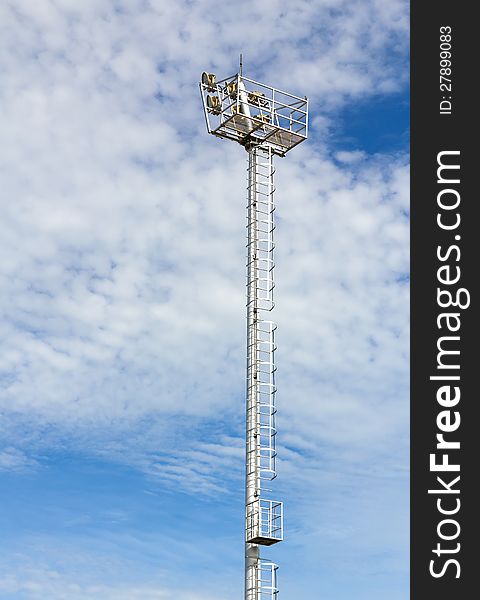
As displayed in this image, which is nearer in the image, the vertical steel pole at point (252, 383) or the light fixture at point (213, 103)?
the vertical steel pole at point (252, 383)

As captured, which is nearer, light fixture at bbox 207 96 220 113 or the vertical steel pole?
the vertical steel pole

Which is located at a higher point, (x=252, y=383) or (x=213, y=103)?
(x=213, y=103)

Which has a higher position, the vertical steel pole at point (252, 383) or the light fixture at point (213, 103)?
the light fixture at point (213, 103)

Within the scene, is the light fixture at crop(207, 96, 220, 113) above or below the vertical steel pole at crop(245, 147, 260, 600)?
above

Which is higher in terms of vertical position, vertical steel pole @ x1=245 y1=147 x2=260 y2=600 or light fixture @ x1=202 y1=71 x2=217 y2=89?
light fixture @ x1=202 y1=71 x2=217 y2=89

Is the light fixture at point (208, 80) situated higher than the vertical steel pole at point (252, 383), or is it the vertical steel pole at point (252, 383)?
the light fixture at point (208, 80)

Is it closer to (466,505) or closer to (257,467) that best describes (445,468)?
(466,505)

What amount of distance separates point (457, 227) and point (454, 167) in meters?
2.20

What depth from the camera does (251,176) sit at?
50.7 m

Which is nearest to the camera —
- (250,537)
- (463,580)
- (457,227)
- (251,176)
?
(463,580)

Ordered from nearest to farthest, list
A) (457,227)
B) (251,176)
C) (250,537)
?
1. (457,227)
2. (250,537)
3. (251,176)

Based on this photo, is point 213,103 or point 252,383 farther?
point 213,103

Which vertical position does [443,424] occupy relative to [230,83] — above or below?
below

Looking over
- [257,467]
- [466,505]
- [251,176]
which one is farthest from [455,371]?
[251,176]
